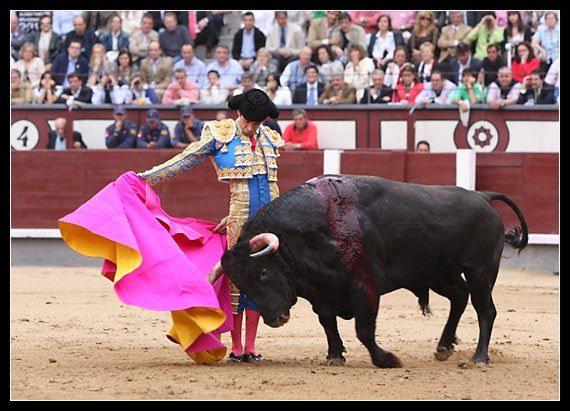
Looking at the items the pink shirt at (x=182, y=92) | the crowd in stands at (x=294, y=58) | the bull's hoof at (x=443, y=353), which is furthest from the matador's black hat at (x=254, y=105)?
the pink shirt at (x=182, y=92)

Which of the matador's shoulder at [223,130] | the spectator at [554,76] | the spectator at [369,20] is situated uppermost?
the spectator at [369,20]

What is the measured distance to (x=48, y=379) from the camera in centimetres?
557

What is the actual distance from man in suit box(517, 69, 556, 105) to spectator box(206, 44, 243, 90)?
2.65 m

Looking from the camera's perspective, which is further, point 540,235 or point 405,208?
point 540,235

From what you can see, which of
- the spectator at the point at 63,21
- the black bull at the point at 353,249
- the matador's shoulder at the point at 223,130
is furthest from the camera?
the spectator at the point at 63,21

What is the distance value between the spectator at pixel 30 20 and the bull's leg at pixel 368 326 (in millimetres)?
8235

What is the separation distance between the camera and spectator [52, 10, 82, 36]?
43.3 ft

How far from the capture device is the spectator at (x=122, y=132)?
12328mm

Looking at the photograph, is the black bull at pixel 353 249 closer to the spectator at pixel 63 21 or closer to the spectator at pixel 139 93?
the spectator at pixel 139 93

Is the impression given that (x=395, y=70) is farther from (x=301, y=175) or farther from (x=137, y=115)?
(x=137, y=115)

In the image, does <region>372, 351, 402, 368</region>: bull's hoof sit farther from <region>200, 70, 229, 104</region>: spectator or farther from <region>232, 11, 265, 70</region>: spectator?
<region>232, 11, 265, 70</region>: spectator

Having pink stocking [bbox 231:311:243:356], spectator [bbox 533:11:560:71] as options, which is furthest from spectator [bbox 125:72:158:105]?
pink stocking [bbox 231:311:243:356]

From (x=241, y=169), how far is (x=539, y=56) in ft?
20.1

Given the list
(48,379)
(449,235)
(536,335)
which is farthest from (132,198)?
(536,335)
